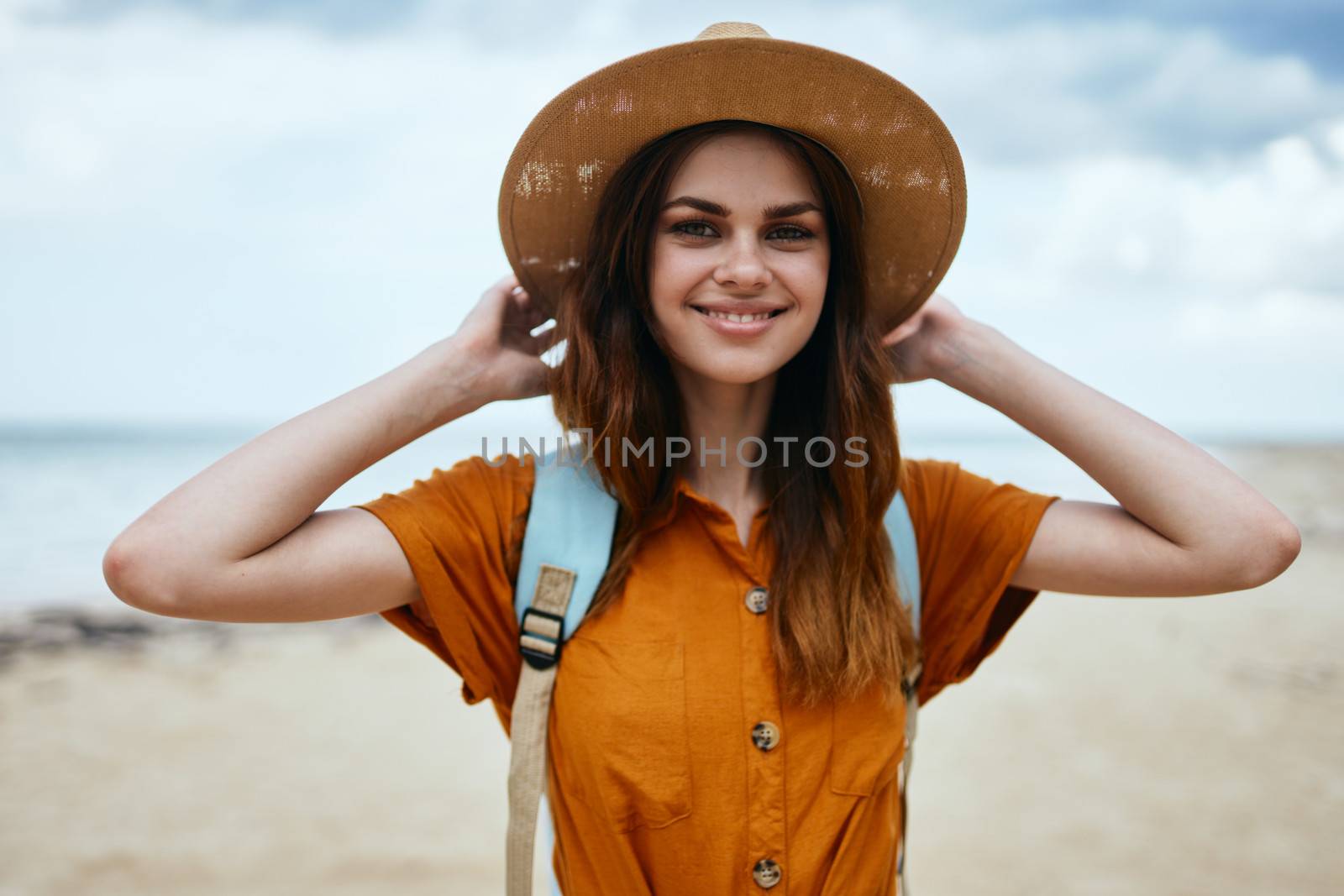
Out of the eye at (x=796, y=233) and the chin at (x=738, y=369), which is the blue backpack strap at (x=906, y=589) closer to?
the chin at (x=738, y=369)

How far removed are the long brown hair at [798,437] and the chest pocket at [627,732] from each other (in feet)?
0.41

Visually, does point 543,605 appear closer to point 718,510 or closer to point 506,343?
point 718,510

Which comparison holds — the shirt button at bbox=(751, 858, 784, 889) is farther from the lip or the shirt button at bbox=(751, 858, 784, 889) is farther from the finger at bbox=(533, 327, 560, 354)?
the finger at bbox=(533, 327, 560, 354)

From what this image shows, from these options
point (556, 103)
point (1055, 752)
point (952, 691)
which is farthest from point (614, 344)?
point (952, 691)

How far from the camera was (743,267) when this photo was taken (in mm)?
1683

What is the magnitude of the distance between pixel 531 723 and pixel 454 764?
12.2 ft

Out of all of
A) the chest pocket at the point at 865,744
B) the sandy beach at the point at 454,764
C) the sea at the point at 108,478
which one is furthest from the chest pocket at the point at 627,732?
the sandy beach at the point at 454,764

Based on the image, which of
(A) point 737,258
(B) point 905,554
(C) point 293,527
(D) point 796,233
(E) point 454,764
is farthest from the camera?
(E) point 454,764

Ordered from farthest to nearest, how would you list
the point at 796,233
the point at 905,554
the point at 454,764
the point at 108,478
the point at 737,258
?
the point at 108,478, the point at 454,764, the point at 905,554, the point at 796,233, the point at 737,258

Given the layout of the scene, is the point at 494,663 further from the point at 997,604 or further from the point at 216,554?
the point at 997,604

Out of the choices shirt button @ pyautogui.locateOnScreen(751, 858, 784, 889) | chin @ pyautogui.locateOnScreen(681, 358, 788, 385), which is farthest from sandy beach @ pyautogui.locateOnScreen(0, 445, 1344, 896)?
chin @ pyautogui.locateOnScreen(681, 358, 788, 385)

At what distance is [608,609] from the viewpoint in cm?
171

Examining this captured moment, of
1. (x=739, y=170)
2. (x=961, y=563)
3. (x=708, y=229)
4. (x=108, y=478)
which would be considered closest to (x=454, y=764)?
(x=961, y=563)

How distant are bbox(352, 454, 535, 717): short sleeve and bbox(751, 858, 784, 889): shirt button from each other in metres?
0.58
